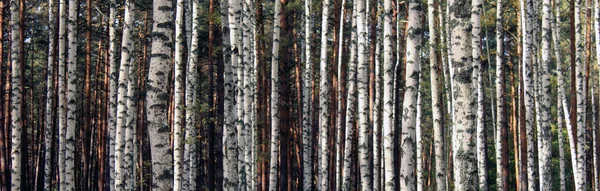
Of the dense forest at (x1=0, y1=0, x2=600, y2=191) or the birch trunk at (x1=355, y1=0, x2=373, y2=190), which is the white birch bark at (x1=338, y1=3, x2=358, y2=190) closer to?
the dense forest at (x1=0, y1=0, x2=600, y2=191)

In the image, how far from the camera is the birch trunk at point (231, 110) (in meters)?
9.22

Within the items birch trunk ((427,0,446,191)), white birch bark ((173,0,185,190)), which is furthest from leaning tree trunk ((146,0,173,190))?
birch trunk ((427,0,446,191))

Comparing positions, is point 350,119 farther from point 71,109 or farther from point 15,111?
point 15,111

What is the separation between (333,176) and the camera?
20734 mm

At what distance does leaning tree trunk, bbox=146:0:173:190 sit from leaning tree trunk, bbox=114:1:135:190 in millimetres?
3491

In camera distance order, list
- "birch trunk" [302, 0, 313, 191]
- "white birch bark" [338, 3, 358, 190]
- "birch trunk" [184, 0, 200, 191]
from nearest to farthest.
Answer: "birch trunk" [184, 0, 200, 191] → "white birch bark" [338, 3, 358, 190] → "birch trunk" [302, 0, 313, 191]

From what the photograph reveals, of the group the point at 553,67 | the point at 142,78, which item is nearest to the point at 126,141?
the point at 142,78

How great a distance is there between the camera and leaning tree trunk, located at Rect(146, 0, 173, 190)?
6.61 m

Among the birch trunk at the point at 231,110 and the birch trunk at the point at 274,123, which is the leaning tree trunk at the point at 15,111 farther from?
the birch trunk at the point at 231,110

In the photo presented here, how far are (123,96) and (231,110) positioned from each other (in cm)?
190

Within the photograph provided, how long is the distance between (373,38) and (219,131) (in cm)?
572

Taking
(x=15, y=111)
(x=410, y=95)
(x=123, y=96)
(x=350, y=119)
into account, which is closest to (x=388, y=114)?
(x=410, y=95)

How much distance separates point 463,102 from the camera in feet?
22.0

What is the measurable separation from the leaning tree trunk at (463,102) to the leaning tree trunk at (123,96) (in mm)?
5452
